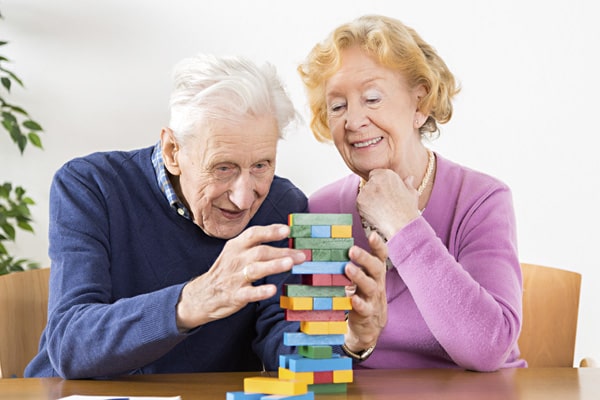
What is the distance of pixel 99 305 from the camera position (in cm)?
168

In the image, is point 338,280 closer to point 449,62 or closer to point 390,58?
point 390,58

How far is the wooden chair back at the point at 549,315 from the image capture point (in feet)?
8.12

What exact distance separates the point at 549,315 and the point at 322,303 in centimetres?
128

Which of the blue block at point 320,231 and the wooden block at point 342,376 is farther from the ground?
the blue block at point 320,231

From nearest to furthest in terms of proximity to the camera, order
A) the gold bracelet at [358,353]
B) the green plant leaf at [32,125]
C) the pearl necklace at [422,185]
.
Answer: the gold bracelet at [358,353] < the pearl necklace at [422,185] < the green plant leaf at [32,125]

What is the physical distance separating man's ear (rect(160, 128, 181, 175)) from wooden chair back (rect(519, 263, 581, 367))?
4.09 ft

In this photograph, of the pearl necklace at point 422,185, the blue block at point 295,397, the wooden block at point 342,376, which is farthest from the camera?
the pearl necklace at point 422,185

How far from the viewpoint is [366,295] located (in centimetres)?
159

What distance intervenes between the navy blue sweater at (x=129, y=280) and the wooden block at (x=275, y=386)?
212mm

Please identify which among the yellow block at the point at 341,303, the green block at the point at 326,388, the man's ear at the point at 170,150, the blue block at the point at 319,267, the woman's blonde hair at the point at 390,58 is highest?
the woman's blonde hair at the point at 390,58

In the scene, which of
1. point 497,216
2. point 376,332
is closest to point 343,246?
point 376,332

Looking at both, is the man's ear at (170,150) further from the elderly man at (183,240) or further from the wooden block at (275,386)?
the wooden block at (275,386)

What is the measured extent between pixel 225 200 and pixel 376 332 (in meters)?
0.50

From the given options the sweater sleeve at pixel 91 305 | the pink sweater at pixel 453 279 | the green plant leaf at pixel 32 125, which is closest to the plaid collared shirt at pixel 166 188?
the sweater sleeve at pixel 91 305
